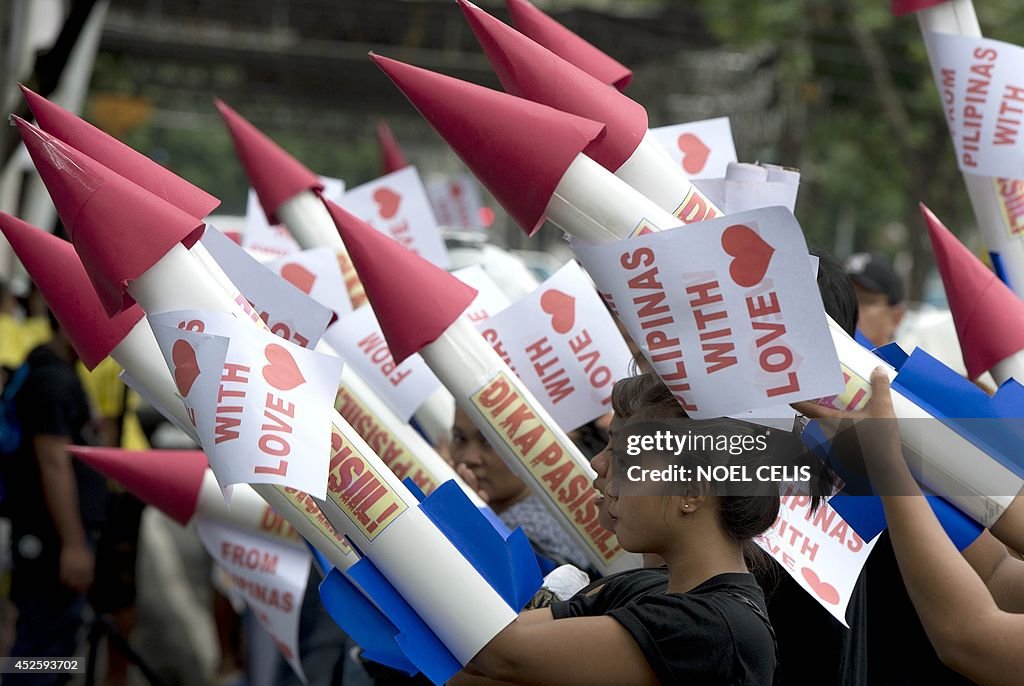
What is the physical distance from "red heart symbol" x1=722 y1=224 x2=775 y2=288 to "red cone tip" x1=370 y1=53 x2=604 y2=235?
339 mm

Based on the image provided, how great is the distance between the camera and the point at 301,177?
3799 mm

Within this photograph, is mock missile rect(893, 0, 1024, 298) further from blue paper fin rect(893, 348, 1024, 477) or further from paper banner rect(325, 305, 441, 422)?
paper banner rect(325, 305, 441, 422)

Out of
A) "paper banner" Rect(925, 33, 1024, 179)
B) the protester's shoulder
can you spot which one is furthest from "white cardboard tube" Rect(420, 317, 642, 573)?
"paper banner" Rect(925, 33, 1024, 179)

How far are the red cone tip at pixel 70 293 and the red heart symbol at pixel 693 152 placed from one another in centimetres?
146

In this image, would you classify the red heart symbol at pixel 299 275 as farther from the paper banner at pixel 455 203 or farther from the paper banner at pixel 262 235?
the paper banner at pixel 455 203

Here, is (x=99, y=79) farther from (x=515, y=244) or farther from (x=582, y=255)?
(x=582, y=255)

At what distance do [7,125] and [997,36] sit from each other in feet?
40.4

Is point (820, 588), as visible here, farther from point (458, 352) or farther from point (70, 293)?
point (70, 293)

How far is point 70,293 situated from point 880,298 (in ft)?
13.5

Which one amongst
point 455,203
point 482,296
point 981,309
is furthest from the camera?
point 455,203

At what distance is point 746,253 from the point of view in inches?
85.8

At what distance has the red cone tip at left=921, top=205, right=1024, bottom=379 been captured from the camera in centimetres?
277

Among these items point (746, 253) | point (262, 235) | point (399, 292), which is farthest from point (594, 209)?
point (262, 235)

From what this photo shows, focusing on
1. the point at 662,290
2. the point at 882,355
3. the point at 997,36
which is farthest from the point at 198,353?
the point at 997,36
